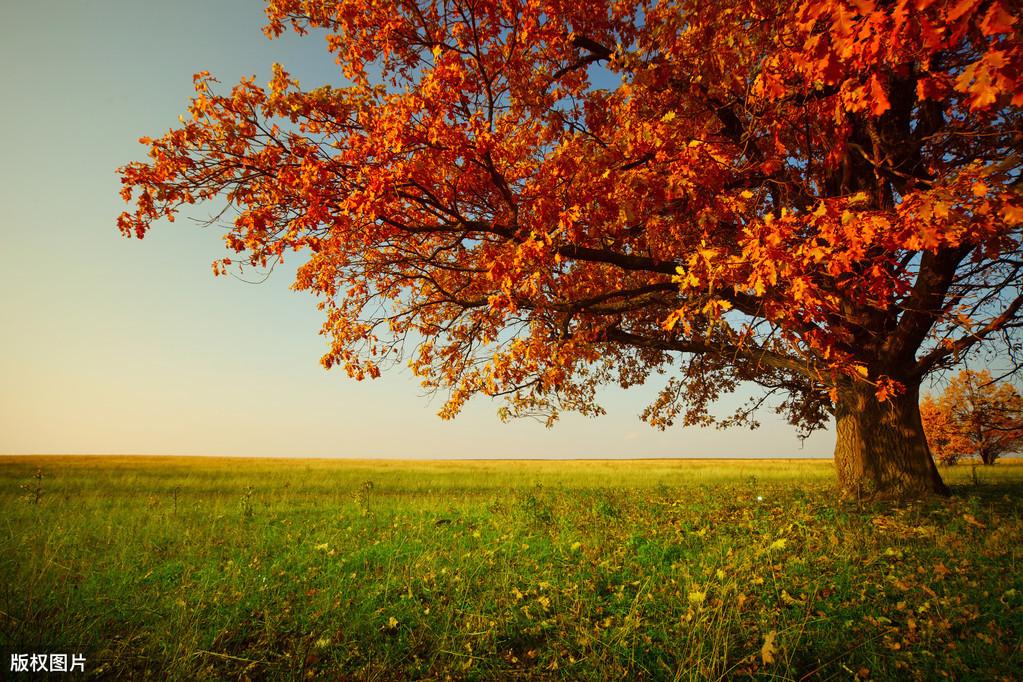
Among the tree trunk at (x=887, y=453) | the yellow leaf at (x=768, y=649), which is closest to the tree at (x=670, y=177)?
the tree trunk at (x=887, y=453)

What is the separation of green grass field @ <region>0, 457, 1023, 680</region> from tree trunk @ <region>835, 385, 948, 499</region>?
1666 millimetres

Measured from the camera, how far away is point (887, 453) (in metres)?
13.4

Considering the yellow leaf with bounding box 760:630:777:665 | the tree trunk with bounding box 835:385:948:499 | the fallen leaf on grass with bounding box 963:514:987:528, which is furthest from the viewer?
the tree trunk with bounding box 835:385:948:499

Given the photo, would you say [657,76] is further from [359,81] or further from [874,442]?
[874,442]

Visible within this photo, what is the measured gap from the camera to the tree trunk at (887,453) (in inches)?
516

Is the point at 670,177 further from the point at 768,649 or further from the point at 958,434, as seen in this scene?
the point at 958,434

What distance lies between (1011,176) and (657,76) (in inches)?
224

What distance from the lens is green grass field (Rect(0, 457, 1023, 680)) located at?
4.79 meters

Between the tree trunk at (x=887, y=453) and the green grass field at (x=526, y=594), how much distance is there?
1.67m

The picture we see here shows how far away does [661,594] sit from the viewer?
6277 mm

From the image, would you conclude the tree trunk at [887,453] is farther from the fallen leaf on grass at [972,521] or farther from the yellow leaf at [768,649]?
the yellow leaf at [768,649]

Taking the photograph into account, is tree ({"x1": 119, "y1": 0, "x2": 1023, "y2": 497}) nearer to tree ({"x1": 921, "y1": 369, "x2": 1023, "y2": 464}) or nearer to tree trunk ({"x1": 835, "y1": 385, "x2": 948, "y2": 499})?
tree trunk ({"x1": 835, "y1": 385, "x2": 948, "y2": 499})

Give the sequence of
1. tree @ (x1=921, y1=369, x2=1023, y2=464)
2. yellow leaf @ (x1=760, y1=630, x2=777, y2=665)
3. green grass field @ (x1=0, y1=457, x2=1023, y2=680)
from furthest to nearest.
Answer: tree @ (x1=921, y1=369, x2=1023, y2=464)
green grass field @ (x1=0, y1=457, x2=1023, y2=680)
yellow leaf @ (x1=760, y1=630, x2=777, y2=665)

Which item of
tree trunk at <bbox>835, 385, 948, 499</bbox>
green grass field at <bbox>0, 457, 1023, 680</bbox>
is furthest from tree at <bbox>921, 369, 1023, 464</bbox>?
green grass field at <bbox>0, 457, 1023, 680</bbox>
